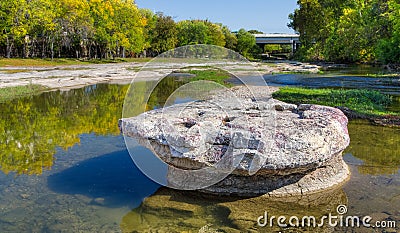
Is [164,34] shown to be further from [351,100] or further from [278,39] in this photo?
[351,100]

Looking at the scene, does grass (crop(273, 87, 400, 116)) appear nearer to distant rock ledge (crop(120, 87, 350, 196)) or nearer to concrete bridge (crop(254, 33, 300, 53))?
distant rock ledge (crop(120, 87, 350, 196))

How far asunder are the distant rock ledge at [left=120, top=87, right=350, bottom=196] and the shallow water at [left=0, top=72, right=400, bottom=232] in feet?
1.47

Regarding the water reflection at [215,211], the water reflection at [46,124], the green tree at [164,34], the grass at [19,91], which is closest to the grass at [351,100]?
the water reflection at [46,124]

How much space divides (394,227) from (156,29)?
9481 cm

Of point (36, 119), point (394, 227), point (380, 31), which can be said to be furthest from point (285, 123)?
point (380, 31)

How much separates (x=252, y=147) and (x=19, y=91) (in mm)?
27020

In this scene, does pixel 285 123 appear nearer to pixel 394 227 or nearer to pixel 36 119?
pixel 394 227

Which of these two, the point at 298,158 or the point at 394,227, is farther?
the point at 298,158

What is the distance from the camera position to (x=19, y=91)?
30688mm

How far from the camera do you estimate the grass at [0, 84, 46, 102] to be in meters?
28.3

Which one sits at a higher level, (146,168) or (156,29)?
(156,29)

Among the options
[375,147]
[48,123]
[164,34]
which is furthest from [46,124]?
[164,34]

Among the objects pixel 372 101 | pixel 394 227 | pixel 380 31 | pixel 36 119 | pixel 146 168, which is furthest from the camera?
pixel 380 31

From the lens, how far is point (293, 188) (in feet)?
32.7
